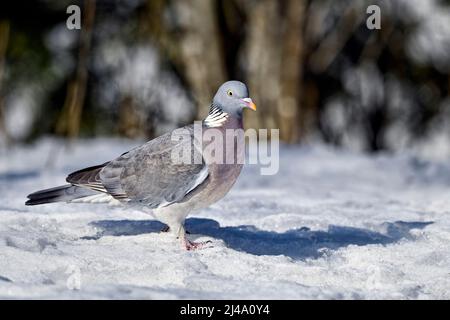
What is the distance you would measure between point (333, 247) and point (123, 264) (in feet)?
3.91

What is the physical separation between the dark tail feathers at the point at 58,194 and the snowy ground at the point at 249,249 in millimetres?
184

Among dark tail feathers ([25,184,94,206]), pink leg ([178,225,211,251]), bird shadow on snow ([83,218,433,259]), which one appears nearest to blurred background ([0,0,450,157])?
bird shadow on snow ([83,218,433,259])

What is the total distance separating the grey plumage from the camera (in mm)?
4488

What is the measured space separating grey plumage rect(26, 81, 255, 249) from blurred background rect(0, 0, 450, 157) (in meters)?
6.39

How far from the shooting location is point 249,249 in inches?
187

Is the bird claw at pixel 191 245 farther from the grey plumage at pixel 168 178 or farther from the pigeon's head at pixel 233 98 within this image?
the pigeon's head at pixel 233 98

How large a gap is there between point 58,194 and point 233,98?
103cm

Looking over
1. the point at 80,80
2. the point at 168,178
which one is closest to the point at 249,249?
the point at 168,178

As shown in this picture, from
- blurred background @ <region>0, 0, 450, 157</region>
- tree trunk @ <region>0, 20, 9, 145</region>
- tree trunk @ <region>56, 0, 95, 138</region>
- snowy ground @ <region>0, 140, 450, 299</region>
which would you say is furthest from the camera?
blurred background @ <region>0, 0, 450, 157</region>

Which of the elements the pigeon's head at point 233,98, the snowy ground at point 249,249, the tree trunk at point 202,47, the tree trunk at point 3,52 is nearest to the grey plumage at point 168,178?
the pigeon's head at point 233,98

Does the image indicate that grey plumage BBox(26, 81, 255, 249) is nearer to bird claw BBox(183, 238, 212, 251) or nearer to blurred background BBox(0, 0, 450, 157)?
bird claw BBox(183, 238, 212, 251)

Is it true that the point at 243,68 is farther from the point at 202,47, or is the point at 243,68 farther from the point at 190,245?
the point at 190,245

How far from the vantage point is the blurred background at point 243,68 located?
11.9 metres
